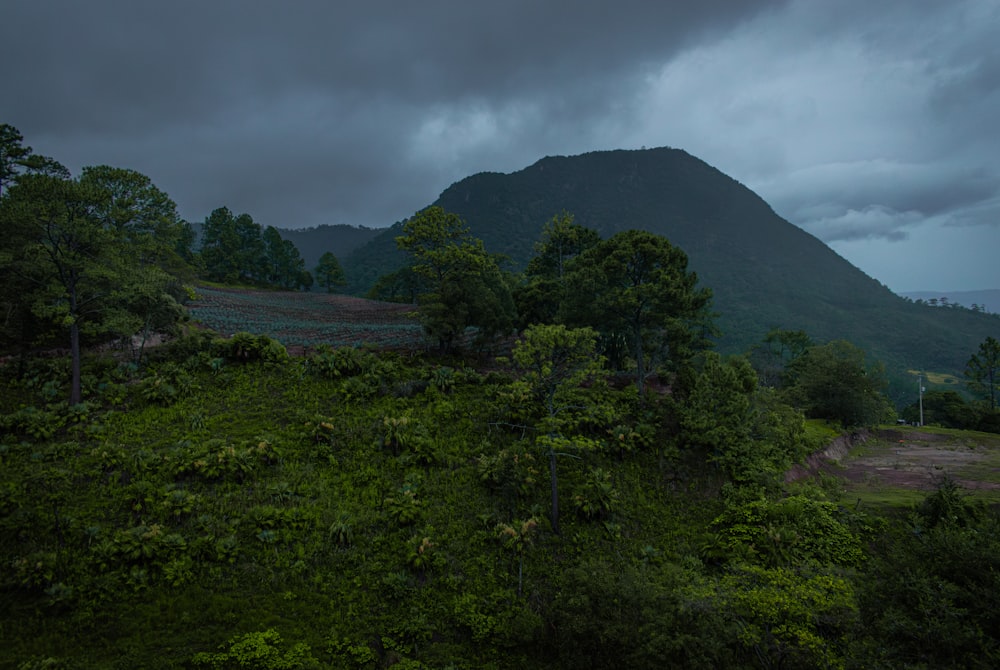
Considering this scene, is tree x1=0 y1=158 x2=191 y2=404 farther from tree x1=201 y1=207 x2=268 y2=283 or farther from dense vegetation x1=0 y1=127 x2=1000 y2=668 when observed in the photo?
tree x1=201 y1=207 x2=268 y2=283

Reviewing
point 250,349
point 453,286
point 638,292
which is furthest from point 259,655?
point 638,292

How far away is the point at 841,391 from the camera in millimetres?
31516

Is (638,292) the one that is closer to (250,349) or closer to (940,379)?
(250,349)

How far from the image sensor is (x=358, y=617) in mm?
11445

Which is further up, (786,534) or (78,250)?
(78,250)

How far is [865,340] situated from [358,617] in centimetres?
15152

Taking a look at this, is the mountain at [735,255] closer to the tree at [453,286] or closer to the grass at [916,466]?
the grass at [916,466]

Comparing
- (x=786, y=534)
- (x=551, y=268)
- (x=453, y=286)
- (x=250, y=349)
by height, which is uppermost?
(x=551, y=268)

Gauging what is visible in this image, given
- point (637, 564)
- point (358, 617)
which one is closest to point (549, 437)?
point (637, 564)

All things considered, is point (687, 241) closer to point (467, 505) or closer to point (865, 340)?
point (865, 340)

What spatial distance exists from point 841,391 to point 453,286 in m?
28.7

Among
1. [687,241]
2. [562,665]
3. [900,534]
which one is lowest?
[562,665]

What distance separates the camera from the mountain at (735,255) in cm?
12075

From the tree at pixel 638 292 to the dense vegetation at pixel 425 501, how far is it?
0.46 ft
